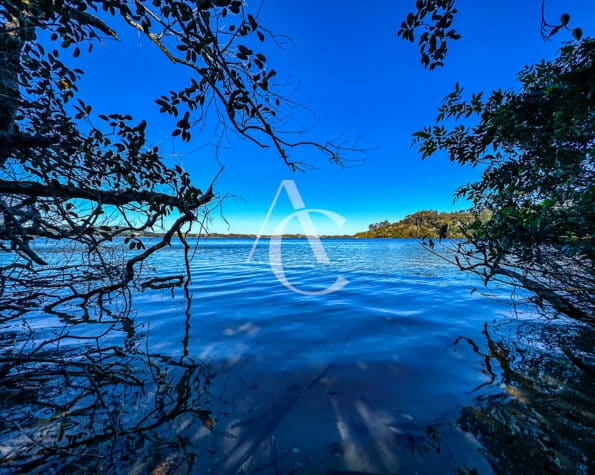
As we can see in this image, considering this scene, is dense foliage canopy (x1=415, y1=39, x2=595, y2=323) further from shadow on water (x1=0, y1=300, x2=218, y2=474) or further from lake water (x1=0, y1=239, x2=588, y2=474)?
shadow on water (x1=0, y1=300, x2=218, y2=474)

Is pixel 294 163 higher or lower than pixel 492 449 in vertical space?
higher

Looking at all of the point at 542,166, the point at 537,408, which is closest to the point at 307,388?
the point at 537,408

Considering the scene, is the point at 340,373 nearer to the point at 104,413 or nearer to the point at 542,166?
the point at 104,413

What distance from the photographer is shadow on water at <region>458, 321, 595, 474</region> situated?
2.02 m

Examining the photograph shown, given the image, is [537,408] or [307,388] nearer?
[537,408]

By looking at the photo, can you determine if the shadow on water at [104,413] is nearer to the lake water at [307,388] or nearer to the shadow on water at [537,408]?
the lake water at [307,388]

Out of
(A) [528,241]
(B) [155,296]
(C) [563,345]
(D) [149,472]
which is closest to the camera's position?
(D) [149,472]

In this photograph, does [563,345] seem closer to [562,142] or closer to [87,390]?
[562,142]

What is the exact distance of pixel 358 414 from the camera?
8.60 ft

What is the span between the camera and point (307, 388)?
3.09 m

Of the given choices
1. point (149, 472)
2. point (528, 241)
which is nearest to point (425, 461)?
point (149, 472)

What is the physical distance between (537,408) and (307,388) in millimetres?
2839

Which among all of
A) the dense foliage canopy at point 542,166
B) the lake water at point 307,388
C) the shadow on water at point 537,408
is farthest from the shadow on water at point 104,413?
the dense foliage canopy at point 542,166

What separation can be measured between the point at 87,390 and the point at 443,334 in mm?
6468
